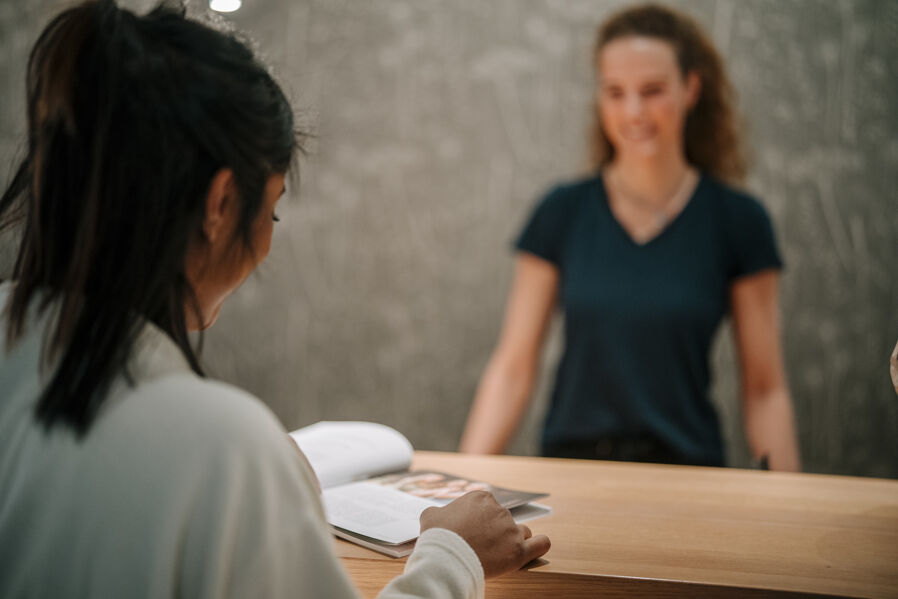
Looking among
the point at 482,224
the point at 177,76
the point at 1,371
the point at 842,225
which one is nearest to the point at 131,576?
the point at 1,371

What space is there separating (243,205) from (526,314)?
1.12 meters

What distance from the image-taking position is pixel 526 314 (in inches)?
64.7

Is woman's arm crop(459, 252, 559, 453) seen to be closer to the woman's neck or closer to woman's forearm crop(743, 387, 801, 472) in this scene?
the woman's neck

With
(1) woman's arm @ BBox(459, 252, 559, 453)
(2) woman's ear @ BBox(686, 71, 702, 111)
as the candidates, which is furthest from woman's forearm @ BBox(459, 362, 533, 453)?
(2) woman's ear @ BBox(686, 71, 702, 111)

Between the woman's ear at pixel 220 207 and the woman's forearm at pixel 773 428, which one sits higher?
the woman's ear at pixel 220 207

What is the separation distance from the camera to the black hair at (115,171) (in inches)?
20.0

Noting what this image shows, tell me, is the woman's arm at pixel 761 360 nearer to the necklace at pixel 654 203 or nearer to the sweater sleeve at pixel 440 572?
the necklace at pixel 654 203

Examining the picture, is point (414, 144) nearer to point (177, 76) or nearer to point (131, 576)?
point (177, 76)

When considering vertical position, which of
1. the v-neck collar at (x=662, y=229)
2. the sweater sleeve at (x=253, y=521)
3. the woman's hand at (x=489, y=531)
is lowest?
the woman's hand at (x=489, y=531)

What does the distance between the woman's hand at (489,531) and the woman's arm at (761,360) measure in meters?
0.90

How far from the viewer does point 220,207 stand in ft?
1.83

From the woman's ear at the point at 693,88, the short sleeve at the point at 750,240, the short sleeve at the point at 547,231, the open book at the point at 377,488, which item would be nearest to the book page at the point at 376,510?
the open book at the point at 377,488

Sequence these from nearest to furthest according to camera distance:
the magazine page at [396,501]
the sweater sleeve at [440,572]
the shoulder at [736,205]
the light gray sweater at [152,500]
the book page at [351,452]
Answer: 1. the light gray sweater at [152,500]
2. the sweater sleeve at [440,572]
3. the magazine page at [396,501]
4. the book page at [351,452]
5. the shoulder at [736,205]

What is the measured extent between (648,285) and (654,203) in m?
0.22
